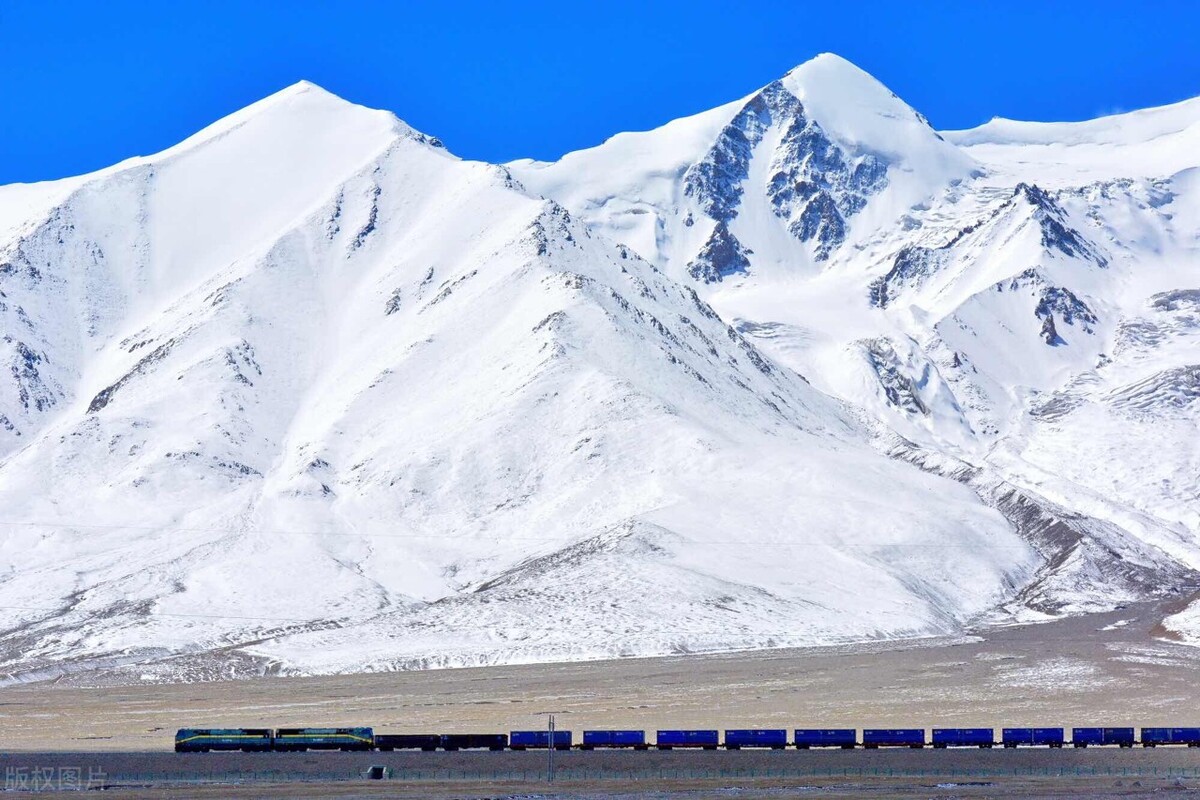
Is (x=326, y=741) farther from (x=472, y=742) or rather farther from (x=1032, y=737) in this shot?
(x=1032, y=737)

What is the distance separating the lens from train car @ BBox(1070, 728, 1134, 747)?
353 feet

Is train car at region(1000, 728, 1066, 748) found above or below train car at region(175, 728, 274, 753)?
below

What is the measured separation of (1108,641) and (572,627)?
63.3m

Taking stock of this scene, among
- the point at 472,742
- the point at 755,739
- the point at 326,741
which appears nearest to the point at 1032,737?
the point at 755,739

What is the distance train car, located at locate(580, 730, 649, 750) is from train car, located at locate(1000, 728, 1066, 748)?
75.1 ft

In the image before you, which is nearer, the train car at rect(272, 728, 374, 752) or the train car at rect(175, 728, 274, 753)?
the train car at rect(175, 728, 274, 753)

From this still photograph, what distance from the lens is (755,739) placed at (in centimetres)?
10556

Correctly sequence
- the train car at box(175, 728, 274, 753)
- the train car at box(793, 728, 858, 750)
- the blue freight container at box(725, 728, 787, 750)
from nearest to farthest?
1. the train car at box(175, 728, 274, 753)
2. the blue freight container at box(725, 728, 787, 750)
3. the train car at box(793, 728, 858, 750)

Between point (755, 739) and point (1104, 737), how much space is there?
2319 centimetres

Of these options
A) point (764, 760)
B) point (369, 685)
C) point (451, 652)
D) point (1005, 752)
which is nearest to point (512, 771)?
point (764, 760)

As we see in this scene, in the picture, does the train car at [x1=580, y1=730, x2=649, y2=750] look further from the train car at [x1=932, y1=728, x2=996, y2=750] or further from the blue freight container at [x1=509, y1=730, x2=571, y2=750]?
the train car at [x1=932, y1=728, x2=996, y2=750]

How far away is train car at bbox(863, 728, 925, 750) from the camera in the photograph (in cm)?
10750

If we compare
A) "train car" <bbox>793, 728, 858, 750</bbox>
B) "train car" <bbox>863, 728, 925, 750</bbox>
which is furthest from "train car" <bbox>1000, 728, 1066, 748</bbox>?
"train car" <bbox>793, 728, 858, 750</bbox>

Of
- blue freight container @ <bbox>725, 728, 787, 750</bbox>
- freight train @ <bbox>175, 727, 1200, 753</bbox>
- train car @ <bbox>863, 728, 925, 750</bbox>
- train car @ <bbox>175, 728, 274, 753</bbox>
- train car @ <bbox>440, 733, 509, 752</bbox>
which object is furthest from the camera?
train car @ <bbox>863, 728, 925, 750</bbox>
